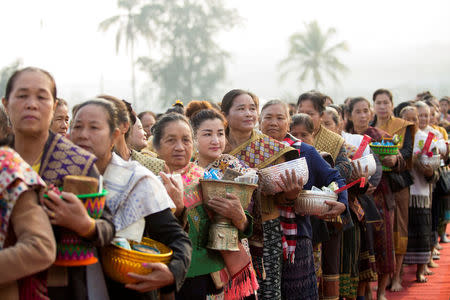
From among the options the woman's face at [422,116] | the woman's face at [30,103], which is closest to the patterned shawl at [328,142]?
the woman's face at [30,103]

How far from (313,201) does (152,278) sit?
2.27m

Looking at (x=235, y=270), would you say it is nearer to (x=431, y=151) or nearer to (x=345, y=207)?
(x=345, y=207)

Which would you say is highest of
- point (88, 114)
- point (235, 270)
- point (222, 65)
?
point (222, 65)

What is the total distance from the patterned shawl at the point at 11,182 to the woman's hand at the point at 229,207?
1436 mm

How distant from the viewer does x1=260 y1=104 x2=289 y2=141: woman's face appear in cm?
505

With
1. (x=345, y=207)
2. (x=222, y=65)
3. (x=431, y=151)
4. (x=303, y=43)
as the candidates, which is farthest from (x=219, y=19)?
(x=345, y=207)

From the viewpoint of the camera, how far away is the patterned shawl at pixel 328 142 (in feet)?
19.0

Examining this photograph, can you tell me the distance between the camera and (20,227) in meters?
2.23

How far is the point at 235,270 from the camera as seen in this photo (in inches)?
149

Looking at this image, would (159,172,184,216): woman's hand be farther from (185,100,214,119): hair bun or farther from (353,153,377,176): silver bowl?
(353,153,377,176): silver bowl

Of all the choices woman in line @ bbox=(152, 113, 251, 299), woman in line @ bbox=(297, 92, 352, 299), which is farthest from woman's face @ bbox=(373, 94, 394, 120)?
woman in line @ bbox=(152, 113, 251, 299)

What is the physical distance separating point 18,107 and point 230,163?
6.60 feet

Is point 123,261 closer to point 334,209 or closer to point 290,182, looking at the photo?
point 290,182

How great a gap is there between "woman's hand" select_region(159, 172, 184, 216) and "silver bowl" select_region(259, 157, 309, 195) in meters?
1.22
